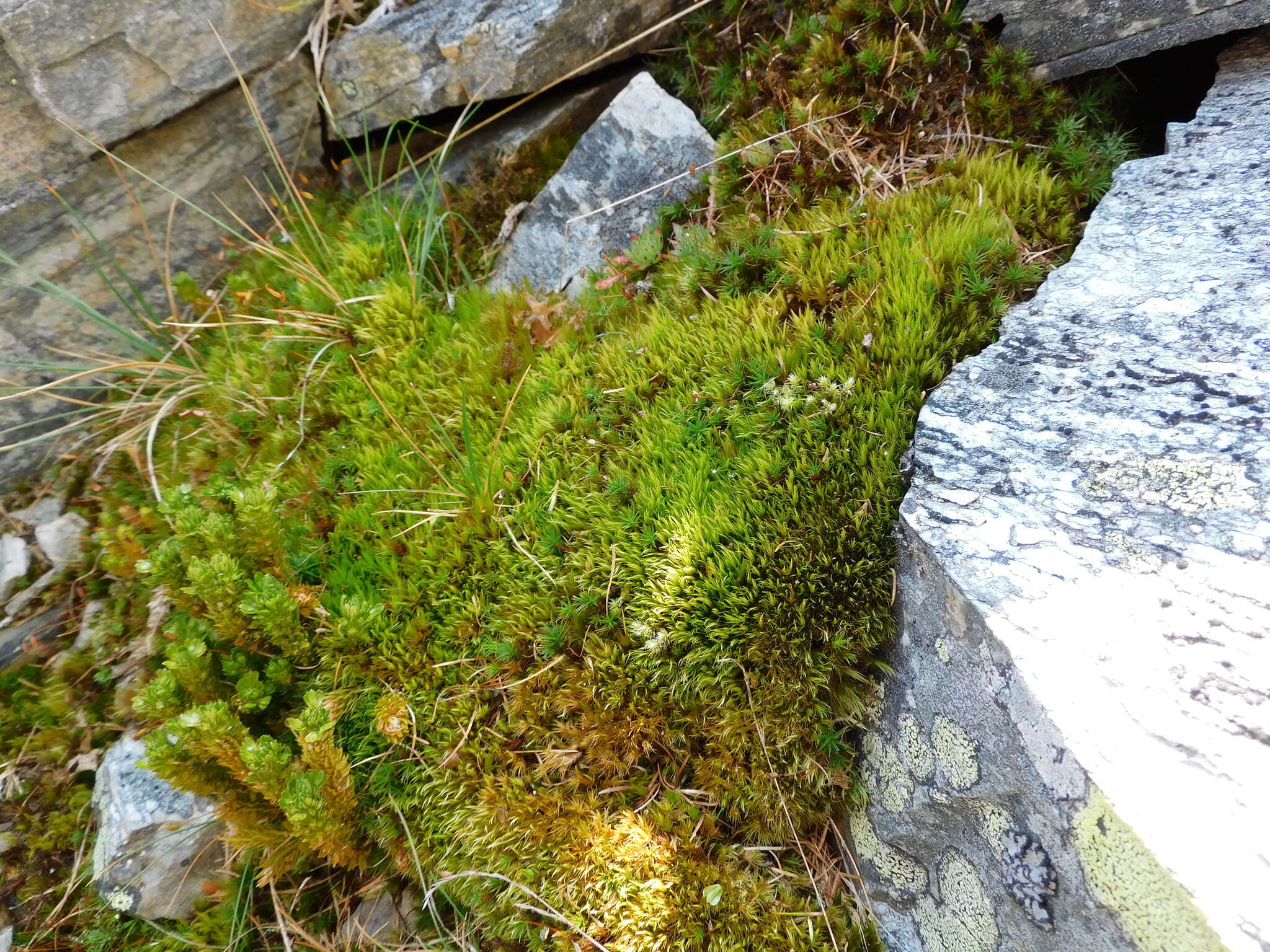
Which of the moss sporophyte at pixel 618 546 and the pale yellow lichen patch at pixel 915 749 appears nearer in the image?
the pale yellow lichen patch at pixel 915 749

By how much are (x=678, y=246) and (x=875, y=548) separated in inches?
73.2

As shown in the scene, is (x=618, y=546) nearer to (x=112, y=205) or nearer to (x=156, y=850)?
(x=156, y=850)

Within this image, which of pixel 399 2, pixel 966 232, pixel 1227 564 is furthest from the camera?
pixel 399 2

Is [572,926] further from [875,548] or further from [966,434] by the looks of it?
[966,434]

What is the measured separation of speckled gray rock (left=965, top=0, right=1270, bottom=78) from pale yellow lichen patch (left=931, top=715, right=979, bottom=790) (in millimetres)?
3113

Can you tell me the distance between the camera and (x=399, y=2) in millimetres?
4566

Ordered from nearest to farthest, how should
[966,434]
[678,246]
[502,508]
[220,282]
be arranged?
[966,434]
[502,508]
[678,246]
[220,282]

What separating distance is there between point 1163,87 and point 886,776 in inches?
145

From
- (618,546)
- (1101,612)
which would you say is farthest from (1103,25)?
(618,546)

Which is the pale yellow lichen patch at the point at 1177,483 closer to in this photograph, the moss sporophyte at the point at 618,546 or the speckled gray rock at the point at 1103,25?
the moss sporophyte at the point at 618,546

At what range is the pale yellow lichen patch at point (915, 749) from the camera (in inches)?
102

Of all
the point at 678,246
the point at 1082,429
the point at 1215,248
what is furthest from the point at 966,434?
the point at 678,246

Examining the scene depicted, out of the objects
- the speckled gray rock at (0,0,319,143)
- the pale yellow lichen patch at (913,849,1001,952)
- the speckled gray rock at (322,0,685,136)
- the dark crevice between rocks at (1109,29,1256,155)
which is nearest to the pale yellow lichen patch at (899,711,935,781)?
the pale yellow lichen patch at (913,849,1001,952)

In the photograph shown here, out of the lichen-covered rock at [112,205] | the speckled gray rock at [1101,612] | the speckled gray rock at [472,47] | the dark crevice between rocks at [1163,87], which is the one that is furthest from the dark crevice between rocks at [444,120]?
the speckled gray rock at [1101,612]
